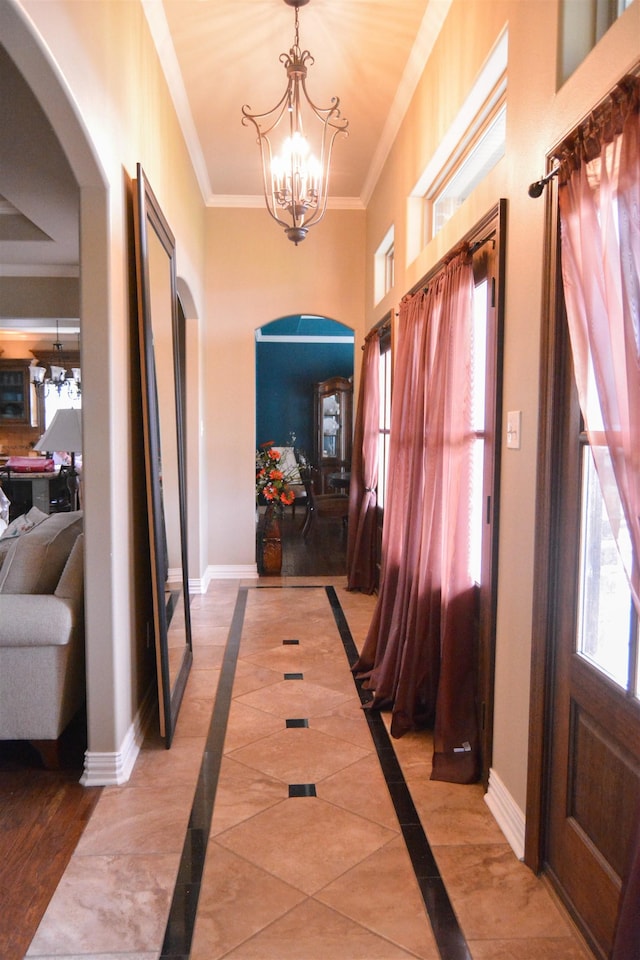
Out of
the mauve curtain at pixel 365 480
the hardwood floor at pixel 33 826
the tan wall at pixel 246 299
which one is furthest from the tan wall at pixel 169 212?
the tan wall at pixel 246 299

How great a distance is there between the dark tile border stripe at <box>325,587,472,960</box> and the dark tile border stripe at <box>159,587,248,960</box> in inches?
26.9

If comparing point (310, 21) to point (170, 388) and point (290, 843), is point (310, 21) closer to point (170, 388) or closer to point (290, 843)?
point (170, 388)

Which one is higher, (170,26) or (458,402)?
(170,26)

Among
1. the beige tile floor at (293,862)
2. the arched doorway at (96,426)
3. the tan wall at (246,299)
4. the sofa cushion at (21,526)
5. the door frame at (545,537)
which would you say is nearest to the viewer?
the beige tile floor at (293,862)

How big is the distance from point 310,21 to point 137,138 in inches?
43.8

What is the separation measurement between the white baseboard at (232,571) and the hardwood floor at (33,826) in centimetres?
304

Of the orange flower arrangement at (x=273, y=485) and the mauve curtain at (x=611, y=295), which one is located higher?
the mauve curtain at (x=611, y=295)

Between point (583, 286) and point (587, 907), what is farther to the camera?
point (587, 907)

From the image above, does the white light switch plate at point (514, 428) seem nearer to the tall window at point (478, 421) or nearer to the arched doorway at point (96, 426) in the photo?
the tall window at point (478, 421)

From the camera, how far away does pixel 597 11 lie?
1.92 metres

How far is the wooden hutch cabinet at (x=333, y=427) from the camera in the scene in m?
10.4

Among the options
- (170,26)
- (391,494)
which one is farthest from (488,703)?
(170,26)

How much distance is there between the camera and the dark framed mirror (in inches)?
114

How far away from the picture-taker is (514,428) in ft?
7.50
